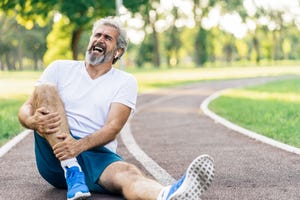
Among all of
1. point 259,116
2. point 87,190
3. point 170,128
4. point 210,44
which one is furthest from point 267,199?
point 210,44

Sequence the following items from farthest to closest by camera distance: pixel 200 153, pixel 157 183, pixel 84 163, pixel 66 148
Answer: pixel 200 153
pixel 84 163
pixel 66 148
pixel 157 183

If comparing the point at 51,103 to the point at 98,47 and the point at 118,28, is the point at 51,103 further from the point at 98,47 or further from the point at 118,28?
the point at 118,28

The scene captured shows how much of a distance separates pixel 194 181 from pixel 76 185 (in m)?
1.28

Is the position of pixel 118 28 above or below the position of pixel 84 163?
above

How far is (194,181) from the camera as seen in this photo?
4.29m

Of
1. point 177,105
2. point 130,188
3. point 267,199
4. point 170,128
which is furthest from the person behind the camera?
point 177,105

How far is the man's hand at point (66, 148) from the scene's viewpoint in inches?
210

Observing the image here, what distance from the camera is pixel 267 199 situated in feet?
17.2

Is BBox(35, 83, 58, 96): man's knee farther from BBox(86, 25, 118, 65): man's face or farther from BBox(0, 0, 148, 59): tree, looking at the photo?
BBox(0, 0, 148, 59): tree

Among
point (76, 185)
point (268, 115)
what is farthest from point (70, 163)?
point (268, 115)

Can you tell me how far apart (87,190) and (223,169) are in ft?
7.62

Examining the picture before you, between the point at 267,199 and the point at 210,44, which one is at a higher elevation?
the point at 267,199

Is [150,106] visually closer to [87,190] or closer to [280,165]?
[280,165]

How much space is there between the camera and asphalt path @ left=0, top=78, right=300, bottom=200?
5695mm
